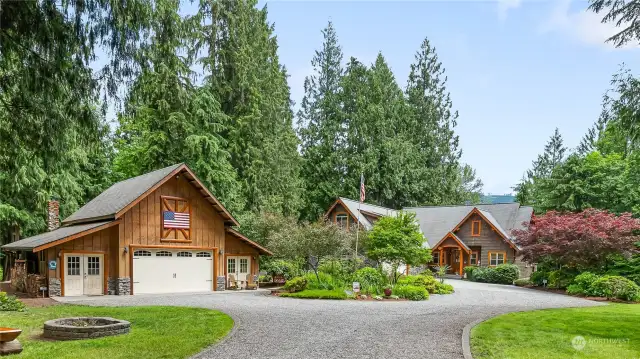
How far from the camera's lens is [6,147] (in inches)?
404

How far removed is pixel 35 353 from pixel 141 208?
41.4 ft

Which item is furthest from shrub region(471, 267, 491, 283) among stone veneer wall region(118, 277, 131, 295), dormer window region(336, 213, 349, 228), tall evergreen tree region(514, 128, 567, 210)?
tall evergreen tree region(514, 128, 567, 210)

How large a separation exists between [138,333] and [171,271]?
11641mm

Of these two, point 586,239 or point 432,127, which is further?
point 432,127

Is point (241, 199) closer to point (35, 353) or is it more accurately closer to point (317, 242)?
point (317, 242)

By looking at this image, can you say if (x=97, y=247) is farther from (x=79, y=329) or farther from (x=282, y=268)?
(x=79, y=329)

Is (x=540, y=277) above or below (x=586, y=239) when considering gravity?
below

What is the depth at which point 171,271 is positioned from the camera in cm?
2133

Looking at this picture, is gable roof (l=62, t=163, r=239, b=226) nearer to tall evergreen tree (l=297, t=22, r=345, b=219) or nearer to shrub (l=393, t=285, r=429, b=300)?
shrub (l=393, t=285, r=429, b=300)

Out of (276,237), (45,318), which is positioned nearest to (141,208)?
(276,237)

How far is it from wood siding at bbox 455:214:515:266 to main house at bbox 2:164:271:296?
1782 centimetres

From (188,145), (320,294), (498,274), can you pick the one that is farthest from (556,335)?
(188,145)

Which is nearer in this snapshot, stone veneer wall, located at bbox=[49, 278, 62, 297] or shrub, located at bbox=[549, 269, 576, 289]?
stone veneer wall, located at bbox=[49, 278, 62, 297]

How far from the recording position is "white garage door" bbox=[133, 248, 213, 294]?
67.1 ft
